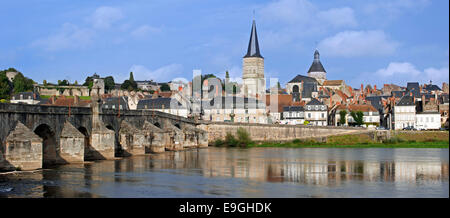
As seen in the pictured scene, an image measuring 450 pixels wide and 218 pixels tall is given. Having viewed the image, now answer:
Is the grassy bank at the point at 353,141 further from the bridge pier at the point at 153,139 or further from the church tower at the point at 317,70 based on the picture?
the church tower at the point at 317,70

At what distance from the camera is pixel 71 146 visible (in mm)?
36000

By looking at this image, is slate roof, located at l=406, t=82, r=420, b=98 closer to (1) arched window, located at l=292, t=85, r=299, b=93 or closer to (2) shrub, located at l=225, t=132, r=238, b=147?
(1) arched window, located at l=292, t=85, r=299, b=93

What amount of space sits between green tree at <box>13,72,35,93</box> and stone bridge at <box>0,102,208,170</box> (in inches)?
2690

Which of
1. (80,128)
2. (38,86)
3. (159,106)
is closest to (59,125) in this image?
(80,128)

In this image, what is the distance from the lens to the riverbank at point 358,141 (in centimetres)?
6650

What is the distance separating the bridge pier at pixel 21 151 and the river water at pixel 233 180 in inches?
39.4

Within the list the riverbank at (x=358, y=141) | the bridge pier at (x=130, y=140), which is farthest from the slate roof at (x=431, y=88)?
the bridge pier at (x=130, y=140)

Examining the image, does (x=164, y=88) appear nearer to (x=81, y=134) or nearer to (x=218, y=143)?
(x=218, y=143)

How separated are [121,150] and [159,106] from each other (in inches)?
1677

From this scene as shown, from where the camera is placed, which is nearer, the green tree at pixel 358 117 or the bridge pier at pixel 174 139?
the bridge pier at pixel 174 139

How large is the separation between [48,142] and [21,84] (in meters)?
88.8

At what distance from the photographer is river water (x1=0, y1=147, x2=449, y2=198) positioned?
23.8m
